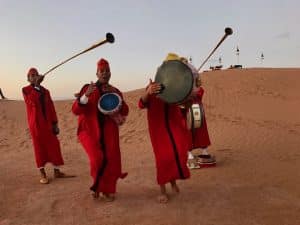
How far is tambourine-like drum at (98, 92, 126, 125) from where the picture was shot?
6129 mm

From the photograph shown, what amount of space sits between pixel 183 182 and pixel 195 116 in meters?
1.33

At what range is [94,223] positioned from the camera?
214 inches

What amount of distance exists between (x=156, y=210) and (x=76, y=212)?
3.45ft

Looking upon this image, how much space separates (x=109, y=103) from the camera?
20.3ft

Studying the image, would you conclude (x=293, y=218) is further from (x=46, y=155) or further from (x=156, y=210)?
(x=46, y=155)

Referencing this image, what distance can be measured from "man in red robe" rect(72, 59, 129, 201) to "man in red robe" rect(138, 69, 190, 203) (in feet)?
1.47

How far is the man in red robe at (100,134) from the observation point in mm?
6129

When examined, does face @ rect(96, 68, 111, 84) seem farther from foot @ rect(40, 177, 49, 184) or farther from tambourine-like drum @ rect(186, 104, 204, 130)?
foot @ rect(40, 177, 49, 184)

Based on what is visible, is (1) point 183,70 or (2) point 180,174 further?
(2) point 180,174

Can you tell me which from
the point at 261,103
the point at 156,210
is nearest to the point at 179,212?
the point at 156,210

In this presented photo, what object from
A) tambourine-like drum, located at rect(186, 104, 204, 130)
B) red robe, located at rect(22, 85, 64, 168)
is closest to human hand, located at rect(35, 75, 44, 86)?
red robe, located at rect(22, 85, 64, 168)

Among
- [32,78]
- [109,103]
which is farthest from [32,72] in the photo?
[109,103]

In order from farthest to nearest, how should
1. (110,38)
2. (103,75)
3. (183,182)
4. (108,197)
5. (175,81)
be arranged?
(183,182)
(108,197)
(103,75)
(110,38)
(175,81)

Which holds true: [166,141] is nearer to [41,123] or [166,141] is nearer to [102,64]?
[102,64]
